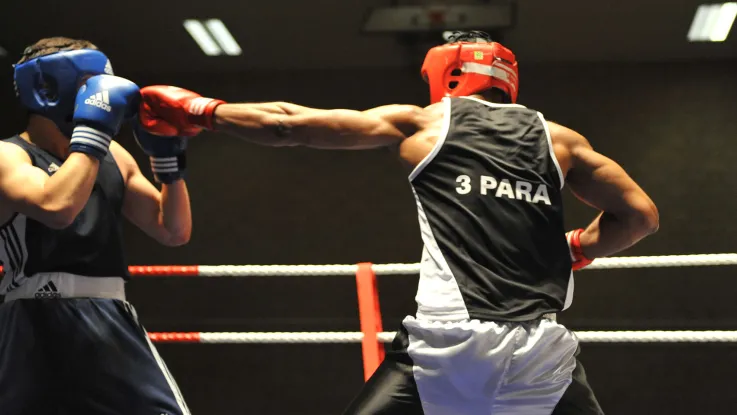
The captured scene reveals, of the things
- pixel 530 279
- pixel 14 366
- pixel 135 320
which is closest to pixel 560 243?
pixel 530 279

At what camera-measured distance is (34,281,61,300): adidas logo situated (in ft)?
4.76

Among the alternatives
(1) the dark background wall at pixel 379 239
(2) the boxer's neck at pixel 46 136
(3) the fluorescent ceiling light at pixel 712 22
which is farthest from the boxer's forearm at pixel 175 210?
(3) the fluorescent ceiling light at pixel 712 22

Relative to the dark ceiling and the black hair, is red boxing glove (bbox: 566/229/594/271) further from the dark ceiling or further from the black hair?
the dark ceiling

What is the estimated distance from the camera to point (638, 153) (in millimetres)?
4719

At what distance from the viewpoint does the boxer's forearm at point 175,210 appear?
5.78 ft

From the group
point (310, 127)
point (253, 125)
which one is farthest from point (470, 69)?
point (253, 125)

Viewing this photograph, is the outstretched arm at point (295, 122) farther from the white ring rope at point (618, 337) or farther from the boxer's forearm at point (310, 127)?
the white ring rope at point (618, 337)

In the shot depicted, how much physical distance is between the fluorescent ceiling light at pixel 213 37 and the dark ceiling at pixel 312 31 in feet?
0.19

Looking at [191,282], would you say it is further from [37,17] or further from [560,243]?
[560,243]

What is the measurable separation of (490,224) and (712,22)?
375 centimetres

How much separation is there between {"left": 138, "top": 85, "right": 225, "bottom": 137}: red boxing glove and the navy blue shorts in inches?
15.4

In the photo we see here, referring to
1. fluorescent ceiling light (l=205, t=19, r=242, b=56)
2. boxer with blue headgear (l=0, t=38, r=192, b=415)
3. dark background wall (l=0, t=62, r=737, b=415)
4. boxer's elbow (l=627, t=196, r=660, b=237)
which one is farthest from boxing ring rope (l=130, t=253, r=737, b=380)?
fluorescent ceiling light (l=205, t=19, r=242, b=56)

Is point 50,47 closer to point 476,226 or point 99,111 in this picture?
point 99,111

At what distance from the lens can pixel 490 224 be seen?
1.42m
